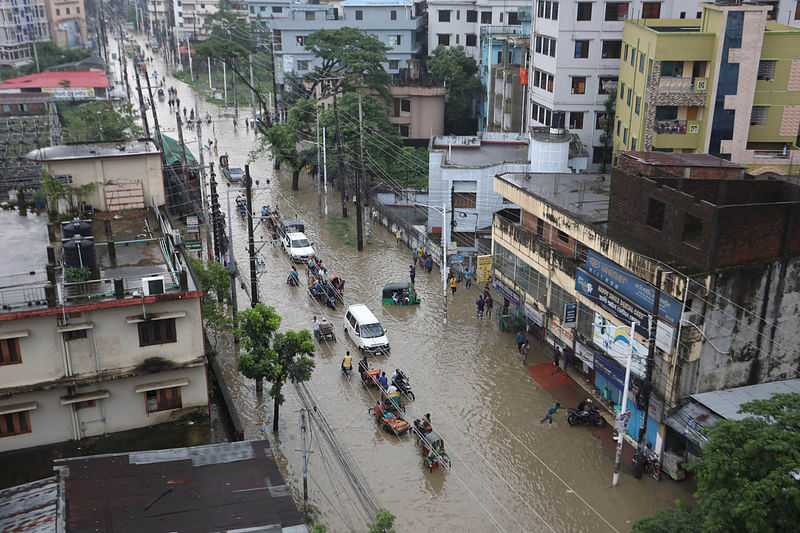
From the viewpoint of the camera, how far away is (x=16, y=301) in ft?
75.8

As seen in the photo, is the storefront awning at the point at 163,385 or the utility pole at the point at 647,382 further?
the utility pole at the point at 647,382

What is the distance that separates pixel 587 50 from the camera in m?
52.0

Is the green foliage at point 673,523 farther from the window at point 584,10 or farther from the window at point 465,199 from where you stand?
the window at point 584,10

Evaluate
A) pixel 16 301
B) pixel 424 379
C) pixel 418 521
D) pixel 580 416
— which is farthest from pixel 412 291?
pixel 16 301

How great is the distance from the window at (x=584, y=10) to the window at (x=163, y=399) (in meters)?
39.1

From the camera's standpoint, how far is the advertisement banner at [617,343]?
88.2 feet

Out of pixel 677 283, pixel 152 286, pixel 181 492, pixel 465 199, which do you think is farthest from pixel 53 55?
pixel 181 492

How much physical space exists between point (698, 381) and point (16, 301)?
22387 mm

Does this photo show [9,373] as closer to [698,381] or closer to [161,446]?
[161,446]

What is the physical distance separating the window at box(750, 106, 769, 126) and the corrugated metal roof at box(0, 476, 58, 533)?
41119mm

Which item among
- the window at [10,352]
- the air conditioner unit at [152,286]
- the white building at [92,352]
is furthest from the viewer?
the air conditioner unit at [152,286]

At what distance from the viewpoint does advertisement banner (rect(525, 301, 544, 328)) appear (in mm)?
34406

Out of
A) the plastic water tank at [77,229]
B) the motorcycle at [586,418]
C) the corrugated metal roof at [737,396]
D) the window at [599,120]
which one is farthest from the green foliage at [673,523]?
the window at [599,120]

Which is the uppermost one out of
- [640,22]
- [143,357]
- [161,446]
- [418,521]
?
[640,22]
